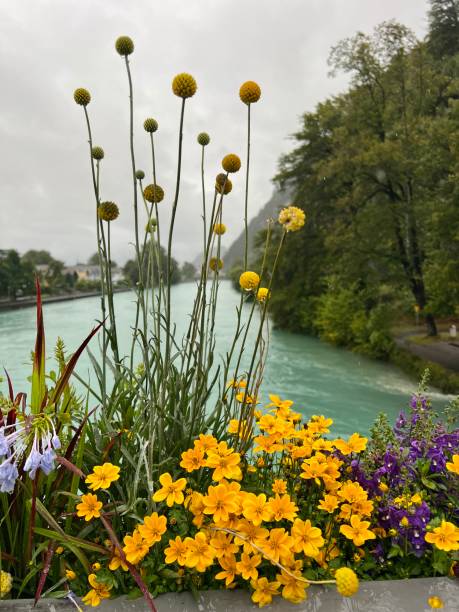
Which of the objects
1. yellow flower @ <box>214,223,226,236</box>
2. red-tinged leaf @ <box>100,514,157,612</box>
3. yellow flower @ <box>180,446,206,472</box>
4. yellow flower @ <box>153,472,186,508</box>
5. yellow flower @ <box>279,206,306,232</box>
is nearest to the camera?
red-tinged leaf @ <box>100,514,157,612</box>

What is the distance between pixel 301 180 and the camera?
51.6 feet

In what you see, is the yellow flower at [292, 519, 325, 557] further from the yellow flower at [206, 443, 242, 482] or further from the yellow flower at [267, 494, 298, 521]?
the yellow flower at [206, 443, 242, 482]

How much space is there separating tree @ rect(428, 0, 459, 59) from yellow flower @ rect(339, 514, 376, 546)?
1997 centimetres

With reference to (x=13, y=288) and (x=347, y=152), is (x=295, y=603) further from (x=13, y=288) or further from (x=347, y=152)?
(x=13, y=288)

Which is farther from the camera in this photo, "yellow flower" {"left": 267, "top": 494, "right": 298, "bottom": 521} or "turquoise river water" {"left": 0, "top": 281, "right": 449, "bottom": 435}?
"turquoise river water" {"left": 0, "top": 281, "right": 449, "bottom": 435}

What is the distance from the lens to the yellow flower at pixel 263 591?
1091mm

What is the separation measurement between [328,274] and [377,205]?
4.24m

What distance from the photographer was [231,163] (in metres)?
1.45

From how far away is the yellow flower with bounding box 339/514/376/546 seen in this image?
1182mm

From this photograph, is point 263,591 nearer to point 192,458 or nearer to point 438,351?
point 192,458

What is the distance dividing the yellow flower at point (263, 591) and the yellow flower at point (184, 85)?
1383 millimetres

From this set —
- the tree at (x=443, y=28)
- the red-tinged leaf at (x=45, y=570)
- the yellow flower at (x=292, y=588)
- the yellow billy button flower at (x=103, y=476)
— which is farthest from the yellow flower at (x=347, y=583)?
the tree at (x=443, y=28)

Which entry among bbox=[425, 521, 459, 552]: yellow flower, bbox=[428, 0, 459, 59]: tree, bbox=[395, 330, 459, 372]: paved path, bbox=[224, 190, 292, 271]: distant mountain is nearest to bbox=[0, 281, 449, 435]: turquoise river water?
bbox=[395, 330, 459, 372]: paved path

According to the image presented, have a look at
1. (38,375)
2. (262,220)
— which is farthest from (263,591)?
(262,220)
